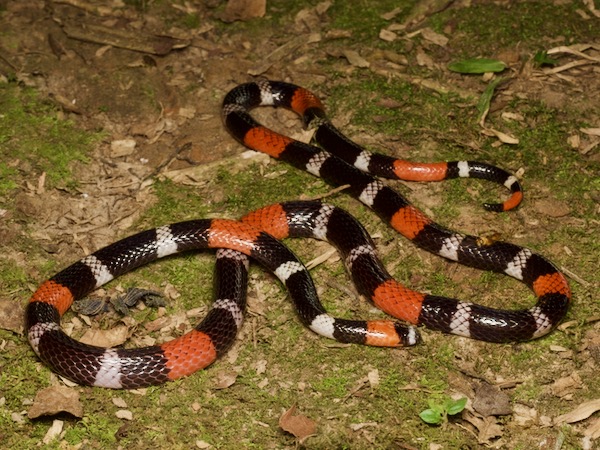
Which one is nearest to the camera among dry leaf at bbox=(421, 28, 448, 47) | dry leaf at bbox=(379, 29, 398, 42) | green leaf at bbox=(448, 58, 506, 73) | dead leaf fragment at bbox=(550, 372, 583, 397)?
dead leaf fragment at bbox=(550, 372, 583, 397)

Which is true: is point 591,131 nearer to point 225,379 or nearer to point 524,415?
point 524,415

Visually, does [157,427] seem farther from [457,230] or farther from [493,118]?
[493,118]

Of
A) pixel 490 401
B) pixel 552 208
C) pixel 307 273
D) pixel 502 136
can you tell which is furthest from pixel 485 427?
pixel 502 136

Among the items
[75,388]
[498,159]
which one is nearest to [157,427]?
[75,388]

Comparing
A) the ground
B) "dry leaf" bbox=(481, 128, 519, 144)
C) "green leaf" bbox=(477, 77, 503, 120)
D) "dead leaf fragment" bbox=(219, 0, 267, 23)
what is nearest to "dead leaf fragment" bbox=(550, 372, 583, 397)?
the ground

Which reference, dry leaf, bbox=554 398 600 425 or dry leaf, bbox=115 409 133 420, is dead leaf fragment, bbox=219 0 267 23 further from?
dry leaf, bbox=554 398 600 425

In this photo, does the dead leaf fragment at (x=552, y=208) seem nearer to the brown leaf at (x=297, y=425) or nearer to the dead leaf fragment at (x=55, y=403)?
the brown leaf at (x=297, y=425)
